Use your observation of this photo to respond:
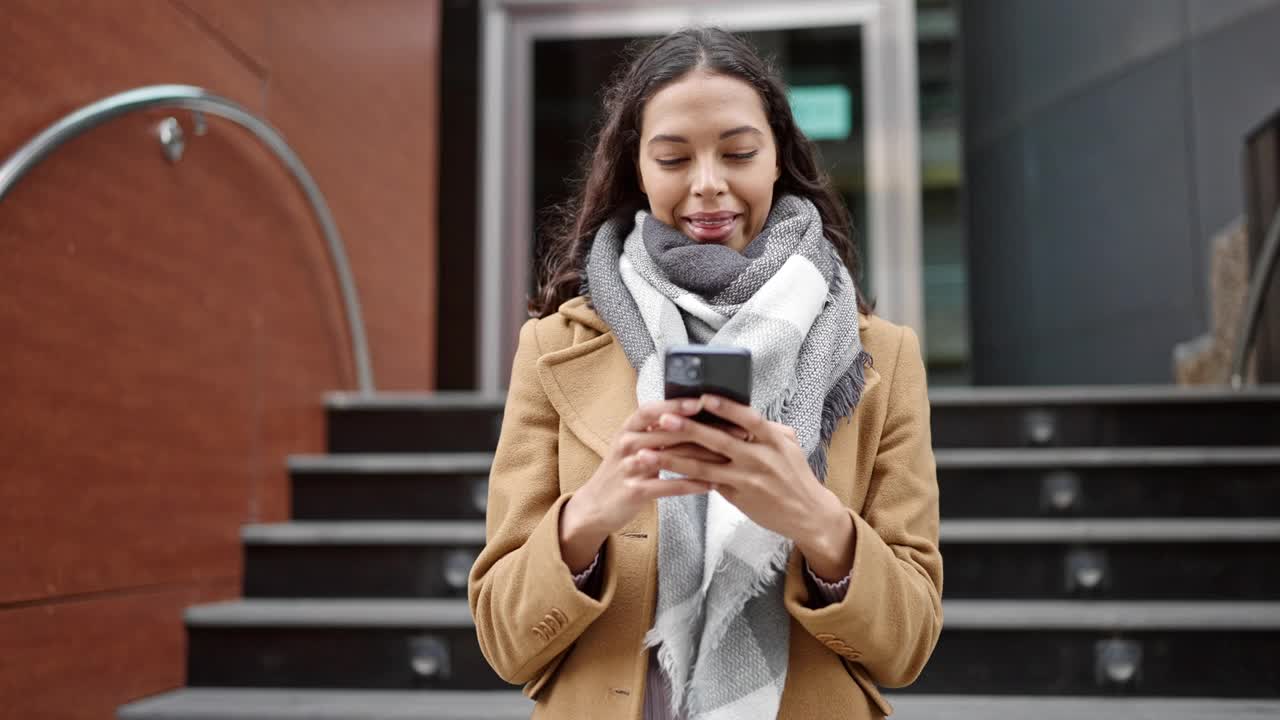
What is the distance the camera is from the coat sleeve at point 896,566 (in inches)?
39.9

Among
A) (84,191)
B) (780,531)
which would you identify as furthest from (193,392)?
(780,531)

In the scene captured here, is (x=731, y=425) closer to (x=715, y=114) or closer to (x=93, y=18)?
(x=715, y=114)

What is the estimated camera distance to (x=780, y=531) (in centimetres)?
98

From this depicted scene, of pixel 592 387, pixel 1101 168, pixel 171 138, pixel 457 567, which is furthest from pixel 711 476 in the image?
pixel 1101 168

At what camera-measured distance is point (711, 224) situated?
1194mm

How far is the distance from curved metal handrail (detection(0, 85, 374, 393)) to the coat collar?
1.20 meters

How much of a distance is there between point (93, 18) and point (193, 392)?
85 centimetres

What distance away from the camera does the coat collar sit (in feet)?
3.72

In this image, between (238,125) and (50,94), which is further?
(238,125)

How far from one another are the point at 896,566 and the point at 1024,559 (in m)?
1.68

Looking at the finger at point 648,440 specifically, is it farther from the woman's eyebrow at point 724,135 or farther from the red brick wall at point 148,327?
the red brick wall at point 148,327

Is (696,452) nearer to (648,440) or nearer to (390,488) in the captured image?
(648,440)

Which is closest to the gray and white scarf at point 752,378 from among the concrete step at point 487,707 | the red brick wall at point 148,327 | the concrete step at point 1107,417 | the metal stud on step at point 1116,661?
the concrete step at point 487,707

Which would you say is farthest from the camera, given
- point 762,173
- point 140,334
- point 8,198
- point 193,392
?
point 193,392
